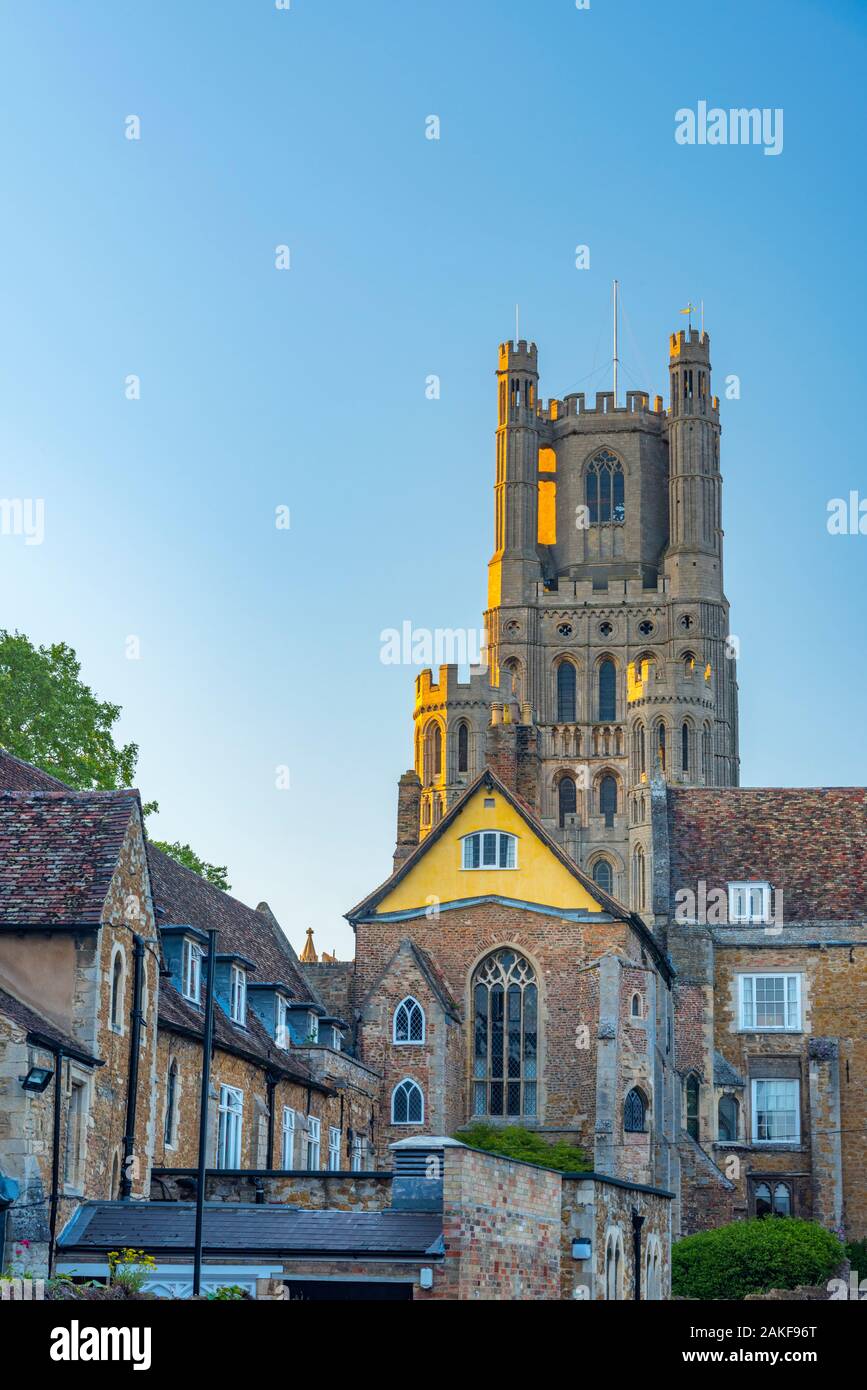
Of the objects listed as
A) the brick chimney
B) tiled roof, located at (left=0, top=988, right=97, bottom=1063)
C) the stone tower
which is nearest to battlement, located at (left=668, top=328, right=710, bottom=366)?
the stone tower

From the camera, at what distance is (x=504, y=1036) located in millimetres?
56281

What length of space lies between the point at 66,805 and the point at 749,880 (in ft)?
119

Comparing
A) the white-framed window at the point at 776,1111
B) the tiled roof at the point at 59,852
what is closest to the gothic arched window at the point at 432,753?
the white-framed window at the point at 776,1111

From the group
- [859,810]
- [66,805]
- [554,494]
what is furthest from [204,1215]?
[554,494]

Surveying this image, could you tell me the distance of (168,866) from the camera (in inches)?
1876

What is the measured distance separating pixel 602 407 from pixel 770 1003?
342ft

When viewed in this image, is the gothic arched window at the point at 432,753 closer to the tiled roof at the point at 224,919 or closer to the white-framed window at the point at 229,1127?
the tiled roof at the point at 224,919

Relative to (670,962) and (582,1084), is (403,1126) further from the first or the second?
(670,962)

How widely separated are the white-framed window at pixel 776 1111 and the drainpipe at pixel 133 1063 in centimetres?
3370

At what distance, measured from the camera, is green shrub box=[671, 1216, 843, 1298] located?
174 ft

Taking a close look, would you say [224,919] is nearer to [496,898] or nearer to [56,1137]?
[496,898]

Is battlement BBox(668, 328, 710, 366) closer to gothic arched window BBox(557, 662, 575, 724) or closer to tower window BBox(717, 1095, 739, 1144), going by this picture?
gothic arched window BBox(557, 662, 575, 724)

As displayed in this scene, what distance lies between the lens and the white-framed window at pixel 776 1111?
64.1 m

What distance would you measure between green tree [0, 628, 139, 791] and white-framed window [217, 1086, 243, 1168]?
17.5 m
